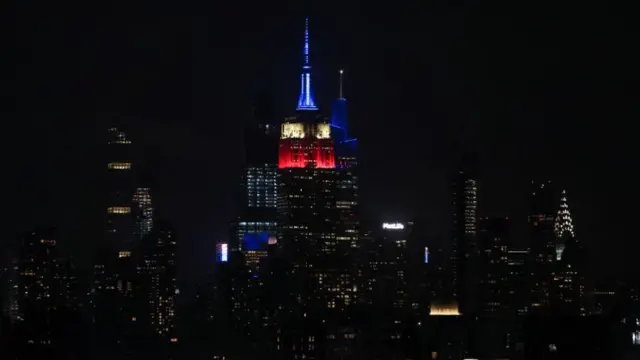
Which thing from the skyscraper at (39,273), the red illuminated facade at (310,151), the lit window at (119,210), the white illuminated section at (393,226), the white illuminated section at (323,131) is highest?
the white illuminated section at (323,131)

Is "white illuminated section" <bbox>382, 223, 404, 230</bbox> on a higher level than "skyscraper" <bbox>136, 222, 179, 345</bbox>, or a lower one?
higher

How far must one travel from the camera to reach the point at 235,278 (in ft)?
117

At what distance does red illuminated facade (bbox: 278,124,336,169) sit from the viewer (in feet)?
140

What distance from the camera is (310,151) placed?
43.0 m

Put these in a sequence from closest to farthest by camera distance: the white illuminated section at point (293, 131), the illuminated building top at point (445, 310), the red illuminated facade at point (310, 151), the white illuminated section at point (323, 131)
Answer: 1. the illuminated building top at point (445, 310)
2. the red illuminated facade at point (310, 151)
3. the white illuminated section at point (323, 131)
4. the white illuminated section at point (293, 131)

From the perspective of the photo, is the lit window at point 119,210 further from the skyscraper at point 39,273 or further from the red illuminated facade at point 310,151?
the skyscraper at point 39,273

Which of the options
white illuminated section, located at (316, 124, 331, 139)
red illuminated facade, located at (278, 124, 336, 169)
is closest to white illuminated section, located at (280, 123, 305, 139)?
red illuminated facade, located at (278, 124, 336, 169)

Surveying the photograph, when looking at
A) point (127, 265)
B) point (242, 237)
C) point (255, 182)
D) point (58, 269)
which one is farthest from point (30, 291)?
point (255, 182)

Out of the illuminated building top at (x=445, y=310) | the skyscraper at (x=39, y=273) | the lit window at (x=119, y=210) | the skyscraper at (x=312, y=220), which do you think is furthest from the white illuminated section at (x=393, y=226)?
the skyscraper at (x=39, y=273)

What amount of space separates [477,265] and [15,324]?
48.0ft

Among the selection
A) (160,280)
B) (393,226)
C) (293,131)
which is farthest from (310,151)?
(160,280)

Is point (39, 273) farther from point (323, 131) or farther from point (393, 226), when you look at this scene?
point (323, 131)

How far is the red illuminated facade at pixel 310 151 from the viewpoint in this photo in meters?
42.8

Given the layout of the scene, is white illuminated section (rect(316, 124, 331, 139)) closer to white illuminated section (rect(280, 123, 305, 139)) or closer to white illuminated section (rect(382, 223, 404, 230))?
white illuminated section (rect(280, 123, 305, 139))
